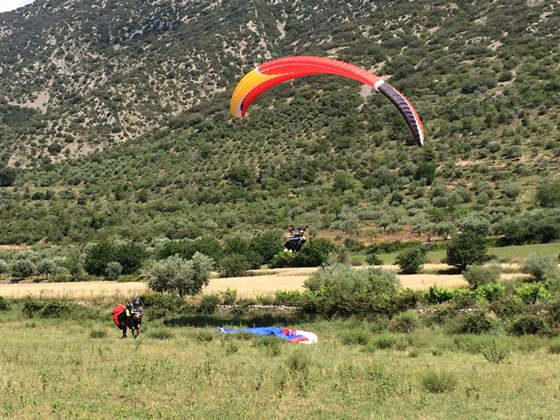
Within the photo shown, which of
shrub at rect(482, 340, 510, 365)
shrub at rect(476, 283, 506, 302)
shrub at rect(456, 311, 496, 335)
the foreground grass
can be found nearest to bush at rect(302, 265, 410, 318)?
shrub at rect(476, 283, 506, 302)

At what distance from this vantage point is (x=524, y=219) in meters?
39.4

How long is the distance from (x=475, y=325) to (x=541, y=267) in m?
10.0

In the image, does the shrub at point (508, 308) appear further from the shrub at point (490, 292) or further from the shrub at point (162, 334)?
the shrub at point (162, 334)

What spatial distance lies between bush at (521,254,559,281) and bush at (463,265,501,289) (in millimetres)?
2378

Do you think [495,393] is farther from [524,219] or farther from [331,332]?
[524,219]

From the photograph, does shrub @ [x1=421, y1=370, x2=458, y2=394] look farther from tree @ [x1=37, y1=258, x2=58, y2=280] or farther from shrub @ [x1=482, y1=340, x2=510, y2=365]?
tree @ [x1=37, y1=258, x2=58, y2=280]

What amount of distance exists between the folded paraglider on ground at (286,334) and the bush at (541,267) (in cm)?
1362

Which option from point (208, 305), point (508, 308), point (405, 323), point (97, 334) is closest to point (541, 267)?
point (508, 308)

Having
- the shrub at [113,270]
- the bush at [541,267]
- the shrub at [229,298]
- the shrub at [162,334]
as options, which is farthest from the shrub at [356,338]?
the shrub at [113,270]

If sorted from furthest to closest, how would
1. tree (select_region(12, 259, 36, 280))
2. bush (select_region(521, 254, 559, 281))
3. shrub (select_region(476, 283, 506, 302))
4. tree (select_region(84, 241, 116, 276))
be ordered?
tree (select_region(12, 259, 36, 280)), tree (select_region(84, 241, 116, 276)), bush (select_region(521, 254, 559, 281)), shrub (select_region(476, 283, 506, 302))

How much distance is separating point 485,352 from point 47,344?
12383mm

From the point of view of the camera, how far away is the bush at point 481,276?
24812 millimetres

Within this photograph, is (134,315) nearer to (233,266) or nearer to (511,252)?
(233,266)

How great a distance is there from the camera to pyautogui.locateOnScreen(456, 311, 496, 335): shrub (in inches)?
703
